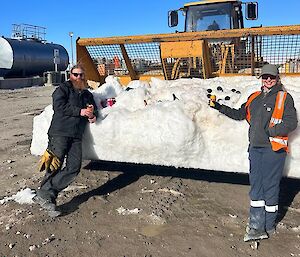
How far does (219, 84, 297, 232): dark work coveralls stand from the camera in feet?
9.44

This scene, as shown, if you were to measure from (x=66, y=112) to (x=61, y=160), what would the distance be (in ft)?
1.54

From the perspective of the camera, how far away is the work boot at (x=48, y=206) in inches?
138

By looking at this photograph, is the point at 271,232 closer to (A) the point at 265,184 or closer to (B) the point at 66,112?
(A) the point at 265,184

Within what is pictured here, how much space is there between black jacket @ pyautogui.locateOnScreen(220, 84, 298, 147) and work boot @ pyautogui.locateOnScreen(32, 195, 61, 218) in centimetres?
187

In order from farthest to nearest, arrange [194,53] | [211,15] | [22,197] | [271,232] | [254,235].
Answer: [211,15], [194,53], [22,197], [271,232], [254,235]

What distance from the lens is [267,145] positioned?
298 cm

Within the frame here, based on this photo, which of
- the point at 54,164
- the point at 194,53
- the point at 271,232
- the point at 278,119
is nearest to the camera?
the point at 278,119

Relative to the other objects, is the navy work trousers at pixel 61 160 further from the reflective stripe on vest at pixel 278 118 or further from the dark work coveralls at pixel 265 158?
the reflective stripe on vest at pixel 278 118

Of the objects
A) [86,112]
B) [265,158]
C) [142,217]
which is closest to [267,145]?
[265,158]

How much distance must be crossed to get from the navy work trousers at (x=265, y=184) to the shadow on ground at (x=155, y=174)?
413 millimetres

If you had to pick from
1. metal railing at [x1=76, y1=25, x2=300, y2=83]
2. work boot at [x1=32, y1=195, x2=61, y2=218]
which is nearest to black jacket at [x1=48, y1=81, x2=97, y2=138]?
work boot at [x1=32, y1=195, x2=61, y2=218]

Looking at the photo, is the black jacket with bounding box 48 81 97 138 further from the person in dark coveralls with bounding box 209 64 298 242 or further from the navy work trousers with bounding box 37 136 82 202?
the person in dark coveralls with bounding box 209 64 298 242

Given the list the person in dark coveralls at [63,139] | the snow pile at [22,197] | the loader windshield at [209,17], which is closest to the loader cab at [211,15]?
the loader windshield at [209,17]

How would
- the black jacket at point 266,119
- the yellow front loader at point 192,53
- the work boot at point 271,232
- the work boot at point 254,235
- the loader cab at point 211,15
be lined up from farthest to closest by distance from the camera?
1. the loader cab at point 211,15
2. the yellow front loader at point 192,53
3. the work boot at point 271,232
4. the work boot at point 254,235
5. the black jacket at point 266,119
